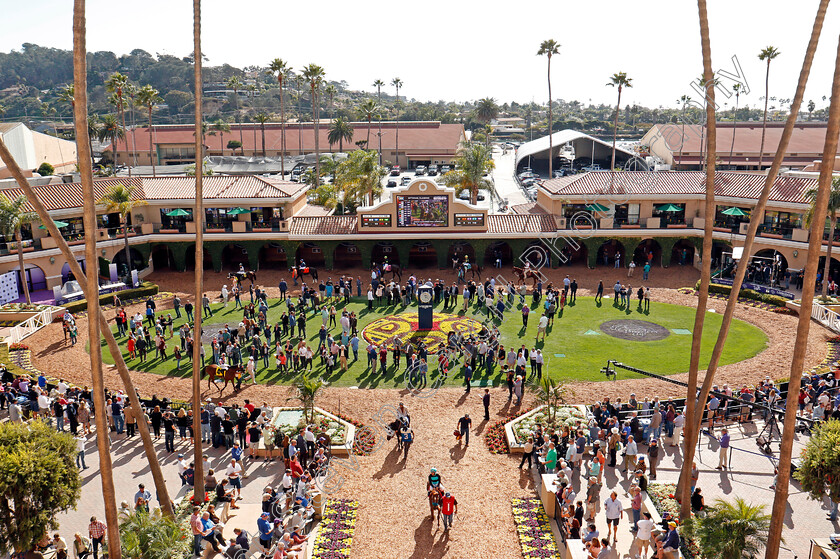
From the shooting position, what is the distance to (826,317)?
3394cm

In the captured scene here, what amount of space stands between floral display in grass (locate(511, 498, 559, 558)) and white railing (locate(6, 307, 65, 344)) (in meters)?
26.0

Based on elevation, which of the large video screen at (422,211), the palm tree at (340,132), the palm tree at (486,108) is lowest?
the large video screen at (422,211)

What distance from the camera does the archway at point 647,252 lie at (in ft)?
156

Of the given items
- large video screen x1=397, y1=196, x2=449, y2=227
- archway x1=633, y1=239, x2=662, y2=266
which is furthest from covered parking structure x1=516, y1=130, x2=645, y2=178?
large video screen x1=397, y1=196, x2=449, y2=227

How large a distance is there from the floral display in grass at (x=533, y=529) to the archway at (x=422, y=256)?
29195 mm

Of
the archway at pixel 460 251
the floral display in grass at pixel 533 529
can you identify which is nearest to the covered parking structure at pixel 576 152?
the archway at pixel 460 251

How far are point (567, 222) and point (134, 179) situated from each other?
30839mm

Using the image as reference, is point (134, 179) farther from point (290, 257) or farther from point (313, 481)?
point (313, 481)

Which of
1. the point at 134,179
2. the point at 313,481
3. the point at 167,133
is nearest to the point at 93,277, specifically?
the point at 313,481

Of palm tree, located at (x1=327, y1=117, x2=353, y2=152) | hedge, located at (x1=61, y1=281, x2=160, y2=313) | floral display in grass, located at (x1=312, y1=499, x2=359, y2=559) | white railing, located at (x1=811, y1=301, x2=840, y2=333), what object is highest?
palm tree, located at (x1=327, y1=117, x2=353, y2=152)

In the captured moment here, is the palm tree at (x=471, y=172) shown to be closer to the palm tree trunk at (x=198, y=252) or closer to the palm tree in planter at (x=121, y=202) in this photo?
the palm tree in planter at (x=121, y=202)

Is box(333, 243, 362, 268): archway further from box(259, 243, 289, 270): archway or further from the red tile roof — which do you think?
the red tile roof

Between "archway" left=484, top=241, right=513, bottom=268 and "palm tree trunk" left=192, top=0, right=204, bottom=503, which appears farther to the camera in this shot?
"archway" left=484, top=241, right=513, bottom=268

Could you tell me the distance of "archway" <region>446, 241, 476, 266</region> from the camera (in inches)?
1847
